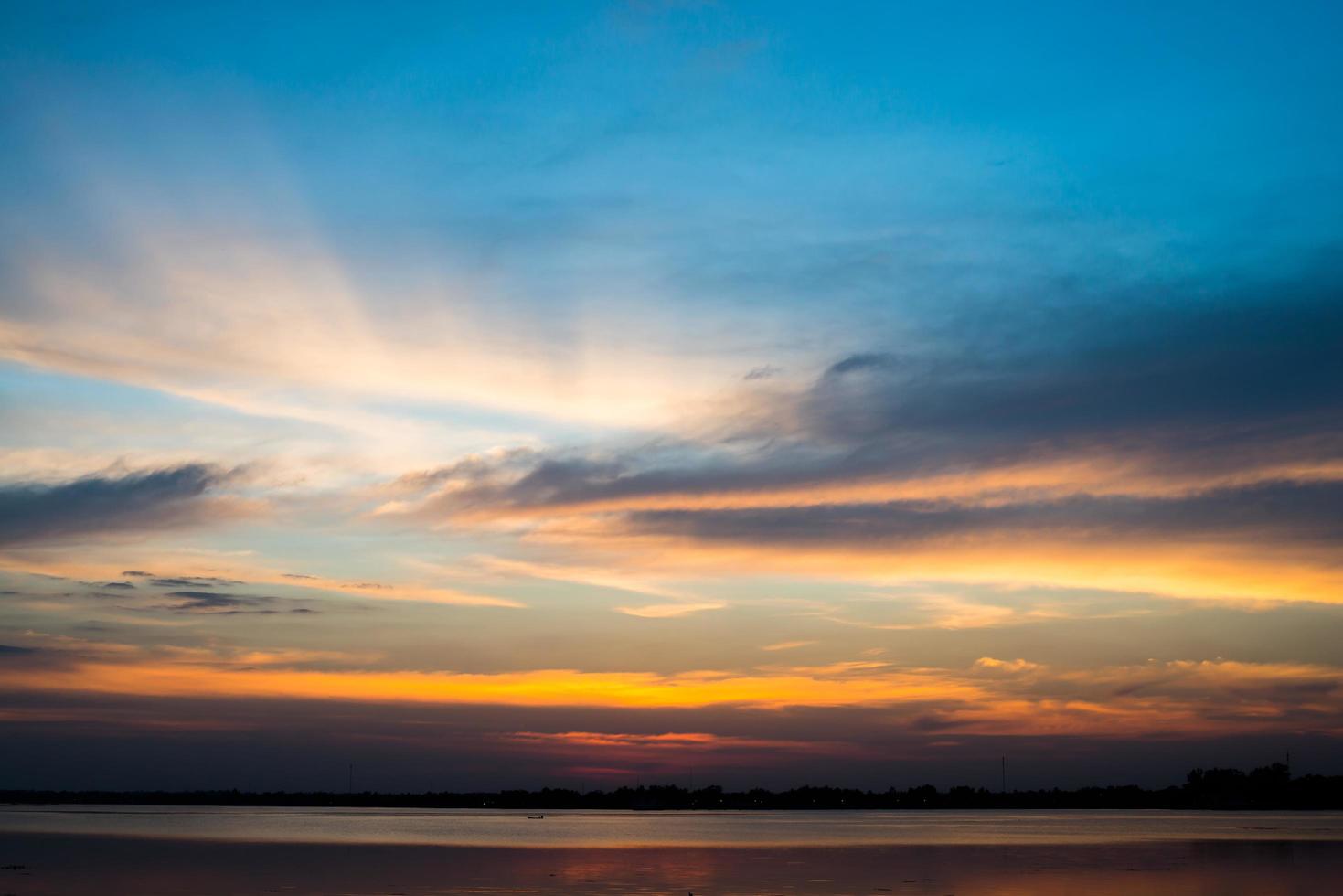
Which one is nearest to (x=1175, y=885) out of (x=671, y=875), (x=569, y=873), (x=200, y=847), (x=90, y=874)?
(x=671, y=875)

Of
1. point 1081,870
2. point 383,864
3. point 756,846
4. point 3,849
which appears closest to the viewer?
point 1081,870

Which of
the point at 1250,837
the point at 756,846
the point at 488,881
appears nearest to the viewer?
the point at 488,881

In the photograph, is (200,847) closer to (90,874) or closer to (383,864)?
(383,864)

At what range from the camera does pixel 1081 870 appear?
2874 inches

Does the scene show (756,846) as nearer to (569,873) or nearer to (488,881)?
(569,873)

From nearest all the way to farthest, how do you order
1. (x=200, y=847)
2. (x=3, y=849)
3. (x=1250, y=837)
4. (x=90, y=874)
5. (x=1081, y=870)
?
(x=90, y=874), (x=1081, y=870), (x=3, y=849), (x=200, y=847), (x=1250, y=837)

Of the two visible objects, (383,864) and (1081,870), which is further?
(383,864)

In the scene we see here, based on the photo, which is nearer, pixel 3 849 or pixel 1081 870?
pixel 1081 870

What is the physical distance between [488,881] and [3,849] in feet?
164

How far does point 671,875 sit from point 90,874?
3076cm

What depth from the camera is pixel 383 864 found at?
7856 centimetres

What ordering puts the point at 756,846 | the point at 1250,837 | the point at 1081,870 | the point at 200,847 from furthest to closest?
the point at 1250,837 → the point at 756,846 → the point at 200,847 → the point at 1081,870

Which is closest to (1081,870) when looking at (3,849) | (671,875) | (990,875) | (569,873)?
(990,875)

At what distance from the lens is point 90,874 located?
65.4 metres
